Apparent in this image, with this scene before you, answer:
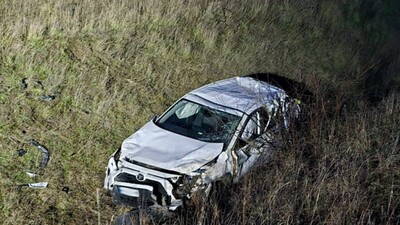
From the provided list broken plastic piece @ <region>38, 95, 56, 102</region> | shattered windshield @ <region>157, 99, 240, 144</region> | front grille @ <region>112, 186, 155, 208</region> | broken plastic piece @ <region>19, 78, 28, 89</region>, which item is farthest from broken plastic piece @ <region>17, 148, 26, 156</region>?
shattered windshield @ <region>157, 99, 240, 144</region>

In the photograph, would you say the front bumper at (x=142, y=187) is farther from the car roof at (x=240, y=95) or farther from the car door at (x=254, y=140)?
the car roof at (x=240, y=95)

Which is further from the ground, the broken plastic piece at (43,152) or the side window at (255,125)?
the side window at (255,125)

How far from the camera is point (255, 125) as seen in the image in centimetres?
923

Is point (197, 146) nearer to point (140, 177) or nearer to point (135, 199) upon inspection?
point (140, 177)

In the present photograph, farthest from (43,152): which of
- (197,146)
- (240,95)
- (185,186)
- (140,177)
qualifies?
(240,95)

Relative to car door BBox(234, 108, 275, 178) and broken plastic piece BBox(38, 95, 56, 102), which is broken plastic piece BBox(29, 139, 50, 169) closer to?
broken plastic piece BBox(38, 95, 56, 102)

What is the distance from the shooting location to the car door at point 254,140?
28.5ft

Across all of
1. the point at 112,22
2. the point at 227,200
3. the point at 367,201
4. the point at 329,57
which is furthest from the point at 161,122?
the point at 329,57

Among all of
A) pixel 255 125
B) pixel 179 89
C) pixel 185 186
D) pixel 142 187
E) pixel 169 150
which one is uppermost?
pixel 255 125

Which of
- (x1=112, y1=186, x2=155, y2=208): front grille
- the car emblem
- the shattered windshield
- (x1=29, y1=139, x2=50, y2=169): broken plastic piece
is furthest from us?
(x1=29, y1=139, x2=50, y2=169): broken plastic piece

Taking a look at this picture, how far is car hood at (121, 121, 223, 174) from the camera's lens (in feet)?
27.0

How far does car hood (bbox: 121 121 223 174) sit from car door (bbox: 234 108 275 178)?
0.38 metres

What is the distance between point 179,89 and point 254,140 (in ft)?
12.1

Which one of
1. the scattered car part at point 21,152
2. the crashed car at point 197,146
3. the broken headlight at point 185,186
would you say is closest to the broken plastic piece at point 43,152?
the scattered car part at point 21,152
